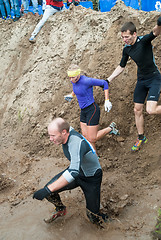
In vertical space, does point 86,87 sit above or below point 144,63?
below

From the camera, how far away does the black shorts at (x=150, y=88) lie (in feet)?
13.9

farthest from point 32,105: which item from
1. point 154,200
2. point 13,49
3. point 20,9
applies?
point 20,9

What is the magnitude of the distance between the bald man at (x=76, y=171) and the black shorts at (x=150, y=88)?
1.68 m

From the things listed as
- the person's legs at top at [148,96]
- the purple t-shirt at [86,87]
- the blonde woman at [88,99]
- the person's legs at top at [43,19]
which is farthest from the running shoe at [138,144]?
the person's legs at top at [43,19]

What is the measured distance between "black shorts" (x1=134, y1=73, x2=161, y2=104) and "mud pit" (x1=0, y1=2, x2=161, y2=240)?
1.01 metres

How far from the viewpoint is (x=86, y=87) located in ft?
15.3

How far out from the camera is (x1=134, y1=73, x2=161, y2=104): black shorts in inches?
167

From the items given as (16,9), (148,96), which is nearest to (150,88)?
(148,96)

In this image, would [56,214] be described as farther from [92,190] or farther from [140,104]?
[140,104]

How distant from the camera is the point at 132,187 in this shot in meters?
4.43

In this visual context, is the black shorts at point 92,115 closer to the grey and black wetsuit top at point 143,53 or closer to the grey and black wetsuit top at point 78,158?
the grey and black wetsuit top at point 143,53

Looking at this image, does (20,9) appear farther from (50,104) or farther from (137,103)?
(137,103)

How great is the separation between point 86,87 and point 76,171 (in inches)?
84.2

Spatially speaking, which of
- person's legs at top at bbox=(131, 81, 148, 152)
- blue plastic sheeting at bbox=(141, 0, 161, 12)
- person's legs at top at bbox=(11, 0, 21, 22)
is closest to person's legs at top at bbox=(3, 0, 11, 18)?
person's legs at top at bbox=(11, 0, 21, 22)
